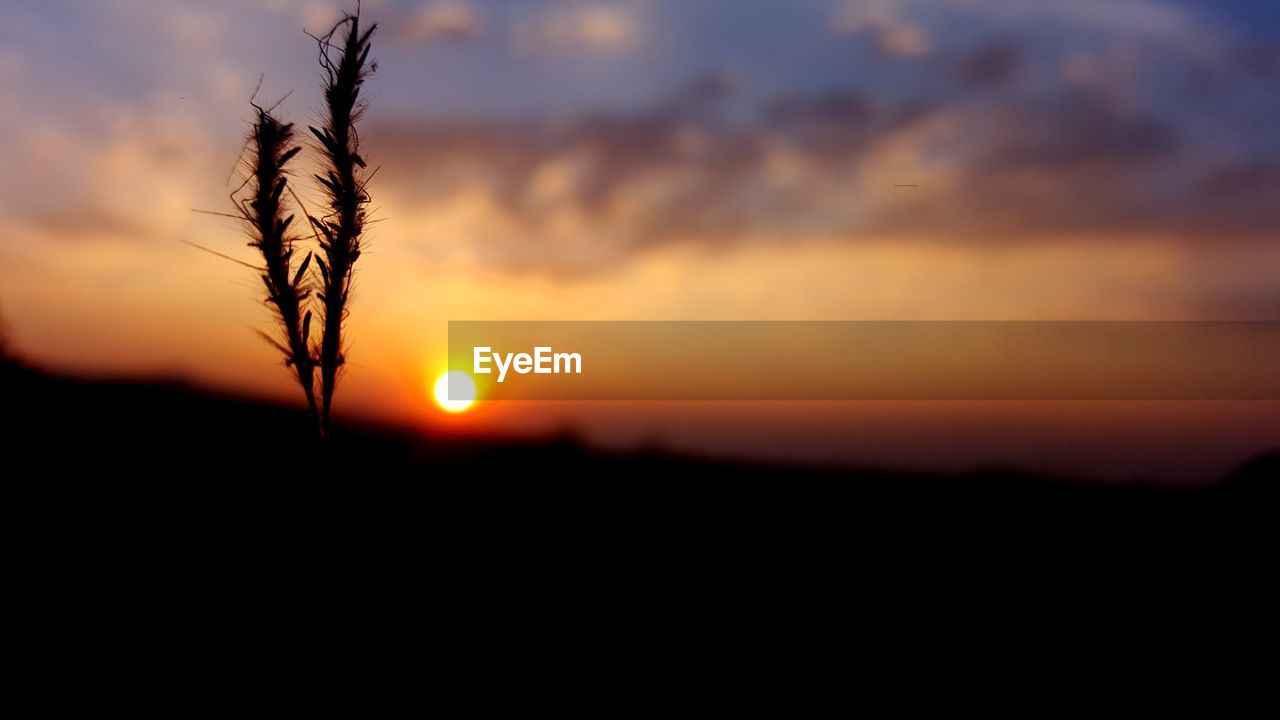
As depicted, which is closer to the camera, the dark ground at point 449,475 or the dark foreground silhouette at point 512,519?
the dark foreground silhouette at point 512,519

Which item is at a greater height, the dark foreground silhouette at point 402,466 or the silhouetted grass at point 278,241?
the silhouetted grass at point 278,241

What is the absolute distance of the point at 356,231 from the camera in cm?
288

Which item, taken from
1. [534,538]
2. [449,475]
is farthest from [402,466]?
[534,538]

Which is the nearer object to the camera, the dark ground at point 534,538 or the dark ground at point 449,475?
the dark ground at point 534,538

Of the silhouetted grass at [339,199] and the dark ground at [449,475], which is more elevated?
the silhouetted grass at [339,199]

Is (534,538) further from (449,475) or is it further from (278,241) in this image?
(278,241)

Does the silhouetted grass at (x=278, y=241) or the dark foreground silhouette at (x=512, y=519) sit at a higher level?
the silhouetted grass at (x=278, y=241)

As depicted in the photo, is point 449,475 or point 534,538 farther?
point 449,475

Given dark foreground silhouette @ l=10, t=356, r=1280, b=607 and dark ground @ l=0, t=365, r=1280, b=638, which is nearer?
dark ground @ l=0, t=365, r=1280, b=638

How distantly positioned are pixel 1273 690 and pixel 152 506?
4.75 metres

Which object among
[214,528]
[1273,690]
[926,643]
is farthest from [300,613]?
[1273,690]

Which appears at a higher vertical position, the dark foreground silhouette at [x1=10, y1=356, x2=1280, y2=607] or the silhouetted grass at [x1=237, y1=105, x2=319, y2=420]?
the silhouetted grass at [x1=237, y1=105, x2=319, y2=420]

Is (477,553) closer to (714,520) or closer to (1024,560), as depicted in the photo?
(714,520)

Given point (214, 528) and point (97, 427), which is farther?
point (97, 427)
